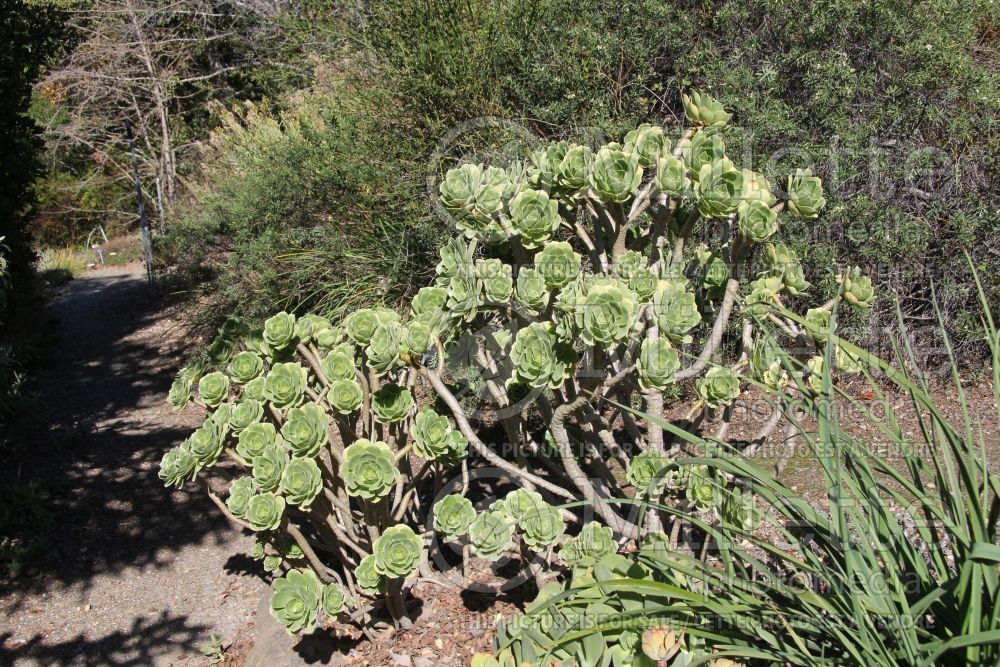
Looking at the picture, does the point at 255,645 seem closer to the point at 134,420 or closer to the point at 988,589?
the point at 988,589

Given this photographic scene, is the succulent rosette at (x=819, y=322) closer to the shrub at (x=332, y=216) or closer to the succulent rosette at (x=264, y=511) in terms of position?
the succulent rosette at (x=264, y=511)

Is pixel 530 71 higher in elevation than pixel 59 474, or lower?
higher

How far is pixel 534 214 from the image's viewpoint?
7.77 ft

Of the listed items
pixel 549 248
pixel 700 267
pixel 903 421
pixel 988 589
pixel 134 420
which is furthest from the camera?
pixel 134 420

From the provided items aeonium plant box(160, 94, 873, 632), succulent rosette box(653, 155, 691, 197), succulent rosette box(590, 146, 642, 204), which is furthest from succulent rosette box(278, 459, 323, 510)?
succulent rosette box(653, 155, 691, 197)

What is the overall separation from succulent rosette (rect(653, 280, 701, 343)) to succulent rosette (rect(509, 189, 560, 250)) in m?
0.42

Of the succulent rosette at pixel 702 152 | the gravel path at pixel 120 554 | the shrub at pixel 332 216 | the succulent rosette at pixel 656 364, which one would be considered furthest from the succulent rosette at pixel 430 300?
the shrub at pixel 332 216

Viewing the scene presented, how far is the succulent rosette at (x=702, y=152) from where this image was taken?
2352 millimetres

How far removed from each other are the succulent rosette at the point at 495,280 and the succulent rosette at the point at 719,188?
0.67 m

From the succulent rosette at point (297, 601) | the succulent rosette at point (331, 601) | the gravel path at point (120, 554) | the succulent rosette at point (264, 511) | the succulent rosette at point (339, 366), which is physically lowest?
the gravel path at point (120, 554)

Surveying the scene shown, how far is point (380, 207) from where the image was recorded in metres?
6.30

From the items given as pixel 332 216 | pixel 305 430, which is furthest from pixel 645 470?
pixel 332 216

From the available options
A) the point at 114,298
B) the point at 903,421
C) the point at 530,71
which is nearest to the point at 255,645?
the point at 903,421

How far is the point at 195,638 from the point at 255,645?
0.38 m
